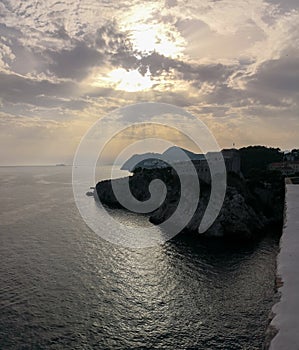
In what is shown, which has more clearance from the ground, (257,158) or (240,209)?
(257,158)

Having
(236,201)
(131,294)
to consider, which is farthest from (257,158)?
(131,294)

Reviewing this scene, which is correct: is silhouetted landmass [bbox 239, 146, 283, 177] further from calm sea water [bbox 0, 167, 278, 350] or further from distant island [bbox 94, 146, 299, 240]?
calm sea water [bbox 0, 167, 278, 350]

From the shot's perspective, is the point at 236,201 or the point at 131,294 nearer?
the point at 131,294

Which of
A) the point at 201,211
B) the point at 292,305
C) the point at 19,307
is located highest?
the point at 292,305

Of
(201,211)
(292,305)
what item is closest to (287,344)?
(292,305)

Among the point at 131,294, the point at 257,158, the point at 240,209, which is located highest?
the point at 257,158

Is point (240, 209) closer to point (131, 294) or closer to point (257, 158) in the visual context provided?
point (131, 294)

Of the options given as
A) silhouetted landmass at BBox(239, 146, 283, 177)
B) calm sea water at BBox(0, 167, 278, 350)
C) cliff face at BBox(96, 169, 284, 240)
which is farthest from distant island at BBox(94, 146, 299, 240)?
silhouetted landmass at BBox(239, 146, 283, 177)

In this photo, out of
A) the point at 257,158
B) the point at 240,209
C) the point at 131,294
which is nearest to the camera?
the point at 131,294

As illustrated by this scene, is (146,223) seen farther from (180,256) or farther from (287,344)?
(287,344)
